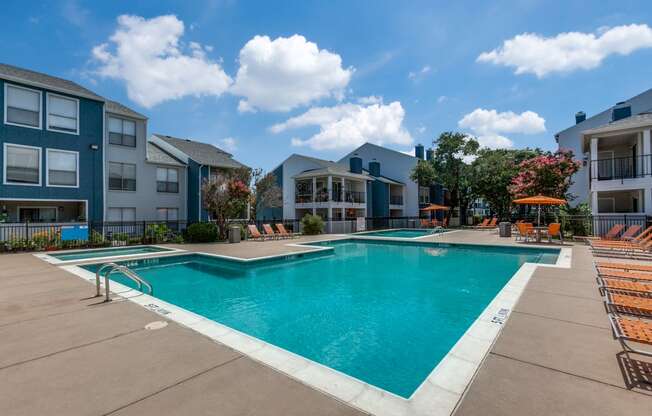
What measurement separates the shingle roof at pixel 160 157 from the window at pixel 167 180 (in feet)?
1.99

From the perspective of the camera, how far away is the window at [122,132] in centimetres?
1928

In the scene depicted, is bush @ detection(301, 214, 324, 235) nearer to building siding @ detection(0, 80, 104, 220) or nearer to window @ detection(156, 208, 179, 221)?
window @ detection(156, 208, 179, 221)

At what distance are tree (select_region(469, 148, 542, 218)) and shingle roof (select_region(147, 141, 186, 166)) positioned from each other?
27933 millimetres

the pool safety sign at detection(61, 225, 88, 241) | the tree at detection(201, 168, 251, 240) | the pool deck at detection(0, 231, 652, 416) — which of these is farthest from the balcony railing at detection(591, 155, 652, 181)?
the pool safety sign at detection(61, 225, 88, 241)

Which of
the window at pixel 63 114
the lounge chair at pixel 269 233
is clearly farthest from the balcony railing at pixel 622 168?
the window at pixel 63 114

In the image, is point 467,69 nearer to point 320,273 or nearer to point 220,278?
point 320,273

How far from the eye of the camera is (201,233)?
1711 cm

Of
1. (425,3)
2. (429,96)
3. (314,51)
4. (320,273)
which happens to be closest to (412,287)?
(320,273)

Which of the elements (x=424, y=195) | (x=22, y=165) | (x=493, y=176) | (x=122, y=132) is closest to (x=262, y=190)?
(x=122, y=132)

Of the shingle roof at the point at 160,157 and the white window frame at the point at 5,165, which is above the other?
the shingle roof at the point at 160,157

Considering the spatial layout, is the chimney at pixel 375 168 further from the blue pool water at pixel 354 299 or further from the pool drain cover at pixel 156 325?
the pool drain cover at pixel 156 325

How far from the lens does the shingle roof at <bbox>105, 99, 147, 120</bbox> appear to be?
19.1 metres

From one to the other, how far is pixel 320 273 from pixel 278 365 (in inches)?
282

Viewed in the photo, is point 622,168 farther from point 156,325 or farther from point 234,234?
point 156,325
